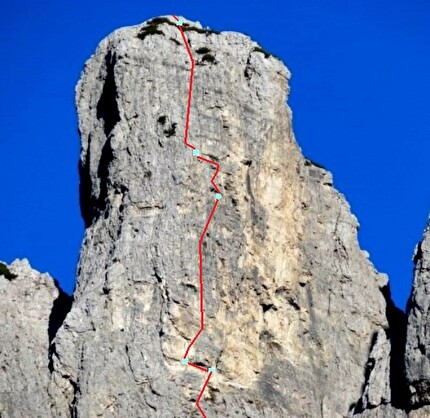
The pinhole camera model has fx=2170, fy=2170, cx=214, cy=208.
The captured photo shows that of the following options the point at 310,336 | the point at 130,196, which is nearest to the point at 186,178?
the point at 130,196

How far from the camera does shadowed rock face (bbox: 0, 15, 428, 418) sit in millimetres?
85250

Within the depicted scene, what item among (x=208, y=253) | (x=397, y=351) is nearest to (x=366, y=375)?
(x=397, y=351)

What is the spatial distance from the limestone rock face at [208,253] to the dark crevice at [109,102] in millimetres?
104

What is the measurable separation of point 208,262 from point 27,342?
8.13 meters

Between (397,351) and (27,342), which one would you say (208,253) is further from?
(397,351)

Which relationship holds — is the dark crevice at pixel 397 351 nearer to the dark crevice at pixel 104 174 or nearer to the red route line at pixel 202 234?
the red route line at pixel 202 234

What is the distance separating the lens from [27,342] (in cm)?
8819

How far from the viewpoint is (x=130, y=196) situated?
8881 centimetres

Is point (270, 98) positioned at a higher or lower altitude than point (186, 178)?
higher

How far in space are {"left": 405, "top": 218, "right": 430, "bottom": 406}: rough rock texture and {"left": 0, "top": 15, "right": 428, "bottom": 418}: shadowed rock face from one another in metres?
1.37

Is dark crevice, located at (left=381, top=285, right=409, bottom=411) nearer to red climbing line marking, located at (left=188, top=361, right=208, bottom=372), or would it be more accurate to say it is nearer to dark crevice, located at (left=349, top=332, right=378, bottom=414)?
dark crevice, located at (left=349, top=332, right=378, bottom=414)

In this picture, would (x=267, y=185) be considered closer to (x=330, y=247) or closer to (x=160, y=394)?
(x=330, y=247)

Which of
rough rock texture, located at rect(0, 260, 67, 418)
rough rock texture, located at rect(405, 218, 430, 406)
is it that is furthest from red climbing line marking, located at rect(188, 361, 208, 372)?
rough rock texture, located at rect(405, 218, 430, 406)

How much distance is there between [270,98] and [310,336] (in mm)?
10580
